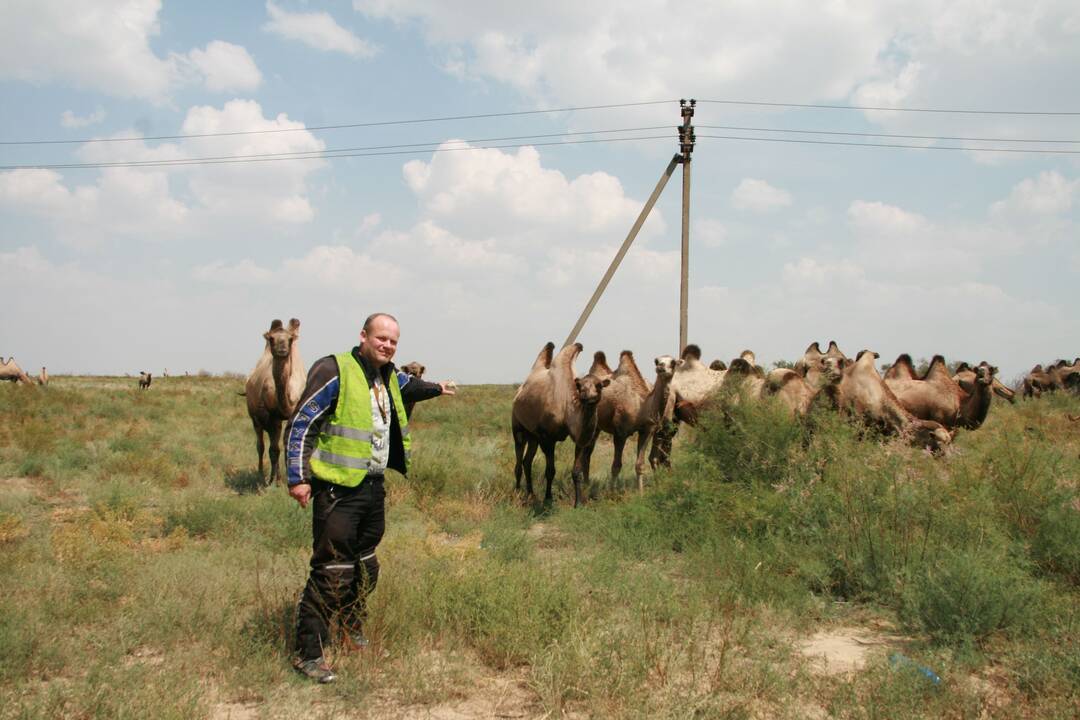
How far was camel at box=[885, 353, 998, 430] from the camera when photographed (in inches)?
481

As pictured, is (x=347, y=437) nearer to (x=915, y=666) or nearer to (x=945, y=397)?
(x=915, y=666)

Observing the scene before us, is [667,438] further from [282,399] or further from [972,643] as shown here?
[972,643]

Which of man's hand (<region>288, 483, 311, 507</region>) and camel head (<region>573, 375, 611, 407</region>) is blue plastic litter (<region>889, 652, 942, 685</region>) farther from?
camel head (<region>573, 375, 611, 407</region>)

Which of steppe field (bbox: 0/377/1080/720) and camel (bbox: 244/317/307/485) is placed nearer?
steppe field (bbox: 0/377/1080/720)

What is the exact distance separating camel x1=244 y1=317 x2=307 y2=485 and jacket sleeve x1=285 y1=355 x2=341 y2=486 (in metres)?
7.25

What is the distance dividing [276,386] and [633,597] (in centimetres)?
824

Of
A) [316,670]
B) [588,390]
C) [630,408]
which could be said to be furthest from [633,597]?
[630,408]

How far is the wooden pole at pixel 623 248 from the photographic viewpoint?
1822 cm

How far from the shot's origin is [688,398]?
13242 millimetres

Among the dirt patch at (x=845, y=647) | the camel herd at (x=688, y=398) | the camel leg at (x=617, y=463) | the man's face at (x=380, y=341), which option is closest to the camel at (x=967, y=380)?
the camel herd at (x=688, y=398)

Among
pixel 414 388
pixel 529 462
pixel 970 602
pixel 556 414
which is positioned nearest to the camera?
pixel 970 602

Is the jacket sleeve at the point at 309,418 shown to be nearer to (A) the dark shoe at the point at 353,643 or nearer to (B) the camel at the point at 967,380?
(A) the dark shoe at the point at 353,643

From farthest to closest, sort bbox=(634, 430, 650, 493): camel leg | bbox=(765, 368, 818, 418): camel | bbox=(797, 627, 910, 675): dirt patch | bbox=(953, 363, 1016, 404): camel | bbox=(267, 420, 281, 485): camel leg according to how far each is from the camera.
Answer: bbox=(953, 363, 1016, 404): camel < bbox=(267, 420, 281, 485): camel leg < bbox=(634, 430, 650, 493): camel leg < bbox=(765, 368, 818, 418): camel < bbox=(797, 627, 910, 675): dirt patch

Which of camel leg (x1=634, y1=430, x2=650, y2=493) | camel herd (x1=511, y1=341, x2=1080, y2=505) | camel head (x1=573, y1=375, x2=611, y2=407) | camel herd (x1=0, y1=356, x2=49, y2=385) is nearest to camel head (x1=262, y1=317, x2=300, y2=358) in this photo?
camel herd (x1=511, y1=341, x2=1080, y2=505)
